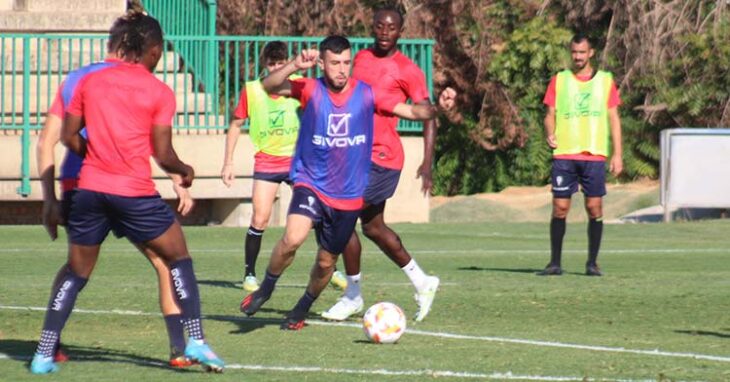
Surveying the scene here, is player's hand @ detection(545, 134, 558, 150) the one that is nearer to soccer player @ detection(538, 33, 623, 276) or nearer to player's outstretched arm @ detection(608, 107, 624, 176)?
soccer player @ detection(538, 33, 623, 276)

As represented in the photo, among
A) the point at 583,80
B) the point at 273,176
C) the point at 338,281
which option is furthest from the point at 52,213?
the point at 583,80

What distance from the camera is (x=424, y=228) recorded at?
2192 centimetres

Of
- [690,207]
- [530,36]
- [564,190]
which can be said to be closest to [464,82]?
[530,36]

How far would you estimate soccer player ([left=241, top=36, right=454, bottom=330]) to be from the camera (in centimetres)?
995

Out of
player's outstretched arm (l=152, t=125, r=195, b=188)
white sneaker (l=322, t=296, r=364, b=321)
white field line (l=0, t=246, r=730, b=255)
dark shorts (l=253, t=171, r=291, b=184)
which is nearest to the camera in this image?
player's outstretched arm (l=152, t=125, r=195, b=188)

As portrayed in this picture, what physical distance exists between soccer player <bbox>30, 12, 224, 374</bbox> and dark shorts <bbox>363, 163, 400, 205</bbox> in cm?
285

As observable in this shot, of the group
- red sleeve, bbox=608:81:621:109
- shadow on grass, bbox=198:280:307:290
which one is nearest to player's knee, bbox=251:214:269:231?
shadow on grass, bbox=198:280:307:290

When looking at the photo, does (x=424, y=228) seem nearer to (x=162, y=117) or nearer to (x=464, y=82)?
(x=464, y=82)

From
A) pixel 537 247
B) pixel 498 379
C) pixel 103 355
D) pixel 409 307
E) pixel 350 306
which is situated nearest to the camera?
pixel 498 379

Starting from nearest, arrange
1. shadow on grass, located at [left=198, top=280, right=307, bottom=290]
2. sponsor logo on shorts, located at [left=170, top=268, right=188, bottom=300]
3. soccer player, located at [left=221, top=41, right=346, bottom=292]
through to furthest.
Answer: sponsor logo on shorts, located at [left=170, top=268, right=188, bottom=300] → shadow on grass, located at [left=198, top=280, right=307, bottom=290] → soccer player, located at [left=221, top=41, right=346, bottom=292]

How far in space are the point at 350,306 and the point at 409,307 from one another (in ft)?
3.03

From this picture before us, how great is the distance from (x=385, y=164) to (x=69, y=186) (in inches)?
122

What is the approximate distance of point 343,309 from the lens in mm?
10945

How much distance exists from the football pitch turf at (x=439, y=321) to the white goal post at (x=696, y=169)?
5339 mm
